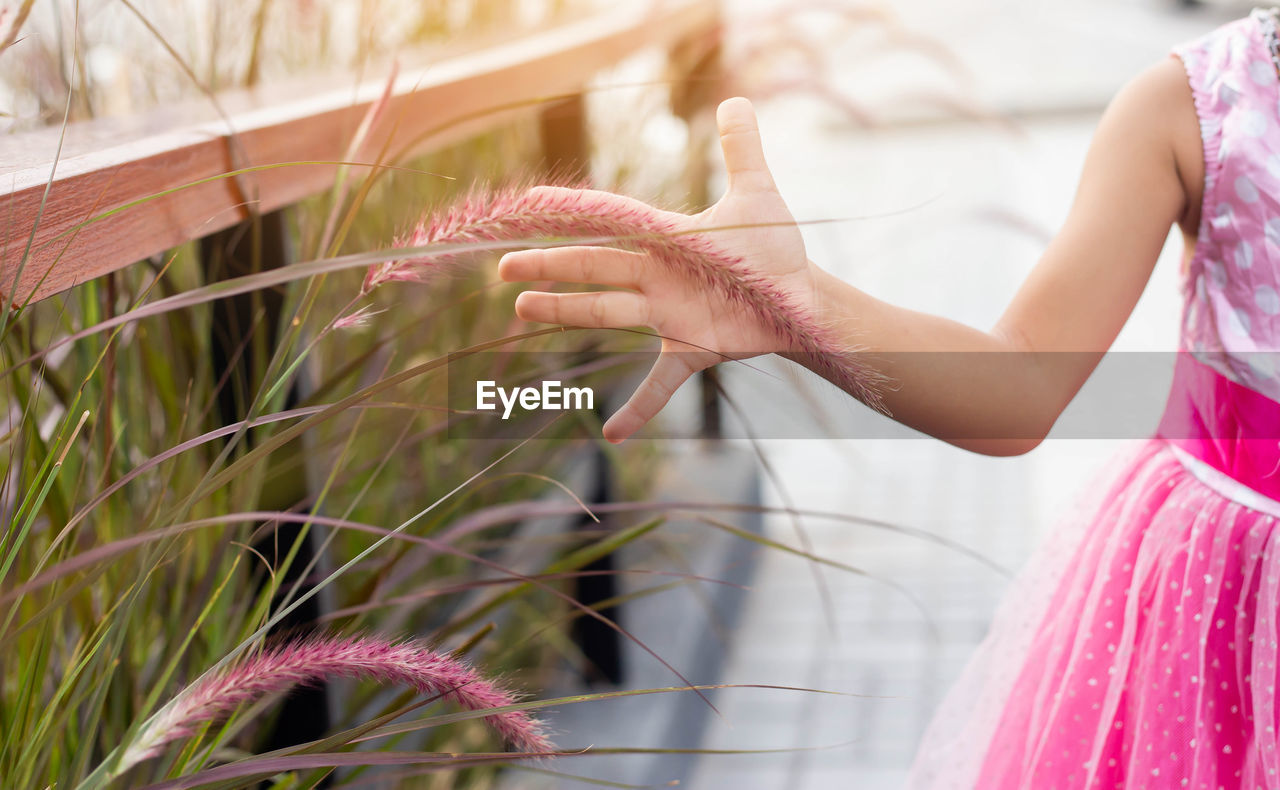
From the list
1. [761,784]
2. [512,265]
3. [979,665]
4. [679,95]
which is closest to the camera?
[512,265]

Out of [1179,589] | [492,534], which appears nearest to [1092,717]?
[1179,589]

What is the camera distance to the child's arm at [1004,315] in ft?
1.64

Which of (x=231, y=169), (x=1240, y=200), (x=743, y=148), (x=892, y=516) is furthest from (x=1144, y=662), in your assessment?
(x=892, y=516)

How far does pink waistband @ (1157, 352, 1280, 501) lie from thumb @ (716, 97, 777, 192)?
39 centimetres

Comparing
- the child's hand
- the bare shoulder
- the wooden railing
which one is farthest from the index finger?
the bare shoulder

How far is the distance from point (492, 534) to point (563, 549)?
4.9 inches

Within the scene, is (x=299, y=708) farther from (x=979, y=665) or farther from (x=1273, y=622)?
(x=1273, y=622)

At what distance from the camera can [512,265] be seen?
1.56ft

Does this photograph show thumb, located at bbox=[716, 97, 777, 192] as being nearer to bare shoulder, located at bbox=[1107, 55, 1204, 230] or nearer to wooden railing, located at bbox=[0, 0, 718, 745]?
wooden railing, located at bbox=[0, 0, 718, 745]

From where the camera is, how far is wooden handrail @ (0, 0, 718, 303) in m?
0.44

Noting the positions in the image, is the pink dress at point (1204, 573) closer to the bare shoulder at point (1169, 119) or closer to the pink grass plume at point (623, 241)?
the bare shoulder at point (1169, 119)

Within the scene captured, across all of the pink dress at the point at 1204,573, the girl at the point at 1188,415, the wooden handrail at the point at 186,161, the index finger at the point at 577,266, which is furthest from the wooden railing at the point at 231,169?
the pink dress at the point at 1204,573

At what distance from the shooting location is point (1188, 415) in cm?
71

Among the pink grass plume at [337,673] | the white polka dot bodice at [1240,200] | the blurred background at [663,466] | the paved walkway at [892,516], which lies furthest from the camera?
the paved walkway at [892,516]
